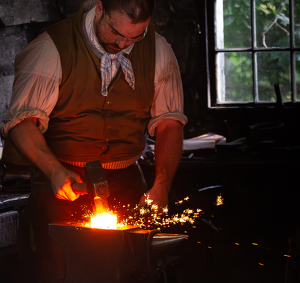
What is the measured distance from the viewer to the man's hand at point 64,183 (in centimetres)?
150

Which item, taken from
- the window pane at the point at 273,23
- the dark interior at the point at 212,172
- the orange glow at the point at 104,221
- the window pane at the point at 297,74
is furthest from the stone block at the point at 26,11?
the orange glow at the point at 104,221

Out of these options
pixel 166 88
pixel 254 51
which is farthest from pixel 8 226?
pixel 254 51

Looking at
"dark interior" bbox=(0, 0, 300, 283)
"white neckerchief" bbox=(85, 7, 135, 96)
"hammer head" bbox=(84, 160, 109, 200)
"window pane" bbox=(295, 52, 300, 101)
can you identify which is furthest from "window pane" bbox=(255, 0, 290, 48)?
"hammer head" bbox=(84, 160, 109, 200)

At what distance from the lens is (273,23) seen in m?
3.29

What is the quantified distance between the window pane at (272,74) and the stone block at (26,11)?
5.80 ft

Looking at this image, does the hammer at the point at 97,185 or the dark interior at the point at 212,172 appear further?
the dark interior at the point at 212,172

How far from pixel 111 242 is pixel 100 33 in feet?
2.93

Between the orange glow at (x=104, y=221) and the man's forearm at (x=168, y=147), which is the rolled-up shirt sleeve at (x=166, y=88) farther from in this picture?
the orange glow at (x=104, y=221)

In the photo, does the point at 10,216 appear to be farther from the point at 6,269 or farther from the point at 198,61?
the point at 198,61

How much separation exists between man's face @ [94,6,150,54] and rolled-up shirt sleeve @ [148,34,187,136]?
0.26 meters

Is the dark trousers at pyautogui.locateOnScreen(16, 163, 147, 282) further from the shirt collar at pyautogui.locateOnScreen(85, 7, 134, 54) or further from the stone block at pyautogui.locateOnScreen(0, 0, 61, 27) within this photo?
the stone block at pyautogui.locateOnScreen(0, 0, 61, 27)

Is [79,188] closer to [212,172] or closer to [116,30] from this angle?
[116,30]

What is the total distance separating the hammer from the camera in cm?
135

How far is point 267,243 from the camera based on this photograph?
3.01 metres
